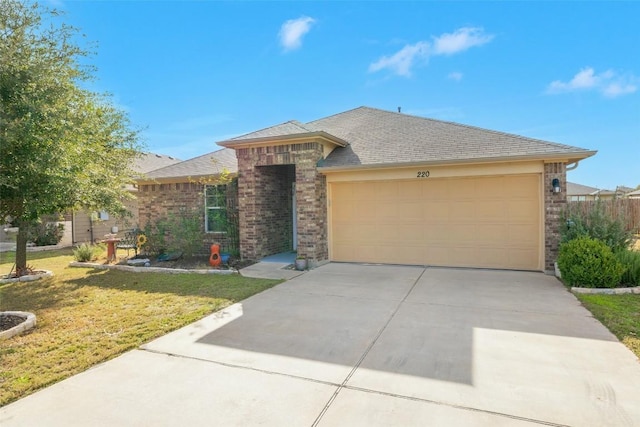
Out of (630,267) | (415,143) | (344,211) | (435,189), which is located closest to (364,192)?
(344,211)

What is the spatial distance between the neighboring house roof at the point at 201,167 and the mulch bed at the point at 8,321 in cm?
639

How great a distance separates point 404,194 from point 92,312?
7518 millimetres

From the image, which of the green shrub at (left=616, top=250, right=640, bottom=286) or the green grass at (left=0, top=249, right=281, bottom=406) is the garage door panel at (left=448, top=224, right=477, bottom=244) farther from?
the green grass at (left=0, top=249, right=281, bottom=406)

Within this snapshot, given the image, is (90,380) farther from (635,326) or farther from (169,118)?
(169,118)

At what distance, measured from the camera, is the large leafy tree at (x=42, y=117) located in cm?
553

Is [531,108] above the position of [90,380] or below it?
above

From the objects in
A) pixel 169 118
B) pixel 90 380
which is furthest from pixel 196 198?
pixel 90 380

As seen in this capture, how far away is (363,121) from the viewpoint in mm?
12859

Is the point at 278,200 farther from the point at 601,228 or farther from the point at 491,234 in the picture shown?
the point at 601,228

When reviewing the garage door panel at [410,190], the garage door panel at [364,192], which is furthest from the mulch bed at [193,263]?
the garage door panel at [410,190]

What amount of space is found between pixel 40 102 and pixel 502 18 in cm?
1088

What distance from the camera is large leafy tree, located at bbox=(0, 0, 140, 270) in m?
5.53

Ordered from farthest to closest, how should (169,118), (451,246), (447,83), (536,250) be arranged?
(169,118)
(447,83)
(451,246)
(536,250)

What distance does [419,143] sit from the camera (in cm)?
995
